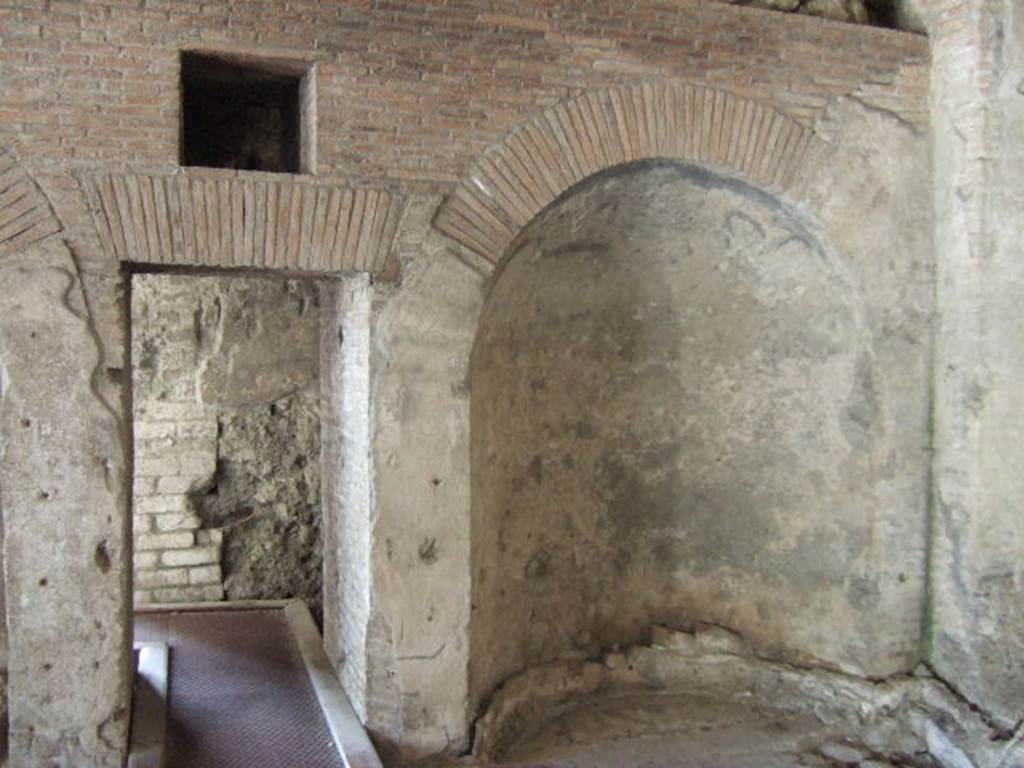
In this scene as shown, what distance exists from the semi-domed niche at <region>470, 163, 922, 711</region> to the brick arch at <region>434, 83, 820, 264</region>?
0.22 m

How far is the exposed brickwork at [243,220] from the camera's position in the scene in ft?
12.3

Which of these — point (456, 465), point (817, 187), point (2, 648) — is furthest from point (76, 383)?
point (817, 187)

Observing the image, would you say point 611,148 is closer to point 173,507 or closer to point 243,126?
point 243,126

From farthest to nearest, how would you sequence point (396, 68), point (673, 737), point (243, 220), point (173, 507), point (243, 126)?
point (173, 507) < point (673, 737) < point (243, 126) < point (396, 68) < point (243, 220)

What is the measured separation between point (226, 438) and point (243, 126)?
248 centimetres

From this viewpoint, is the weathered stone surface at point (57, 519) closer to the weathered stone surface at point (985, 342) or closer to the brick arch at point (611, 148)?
the brick arch at point (611, 148)

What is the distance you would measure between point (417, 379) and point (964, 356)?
8.95 feet

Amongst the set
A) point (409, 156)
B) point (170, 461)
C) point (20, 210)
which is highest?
point (409, 156)

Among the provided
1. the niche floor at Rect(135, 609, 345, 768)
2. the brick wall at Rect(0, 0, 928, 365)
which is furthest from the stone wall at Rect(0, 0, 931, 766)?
the niche floor at Rect(135, 609, 345, 768)

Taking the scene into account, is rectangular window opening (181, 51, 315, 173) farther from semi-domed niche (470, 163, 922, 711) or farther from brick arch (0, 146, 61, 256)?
semi-domed niche (470, 163, 922, 711)

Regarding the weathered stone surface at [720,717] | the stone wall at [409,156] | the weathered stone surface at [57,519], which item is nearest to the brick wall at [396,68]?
the stone wall at [409,156]

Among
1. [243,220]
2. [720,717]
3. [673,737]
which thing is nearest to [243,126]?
[243,220]

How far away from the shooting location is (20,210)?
365 cm

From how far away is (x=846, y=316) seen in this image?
501cm
